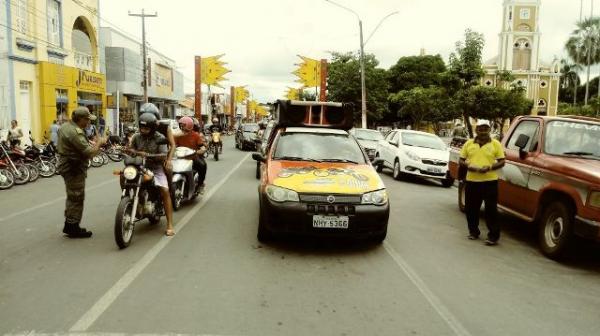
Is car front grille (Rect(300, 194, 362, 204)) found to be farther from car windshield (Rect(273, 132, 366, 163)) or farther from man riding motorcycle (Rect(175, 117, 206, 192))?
man riding motorcycle (Rect(175, 117, 206, 192))

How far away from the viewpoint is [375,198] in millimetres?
6383

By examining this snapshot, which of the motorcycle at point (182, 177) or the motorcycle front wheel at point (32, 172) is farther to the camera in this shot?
the motorcycle front wheel at point (32, 172)

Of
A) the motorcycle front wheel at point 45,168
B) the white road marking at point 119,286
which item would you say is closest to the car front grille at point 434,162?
the white road marking at point 119,286

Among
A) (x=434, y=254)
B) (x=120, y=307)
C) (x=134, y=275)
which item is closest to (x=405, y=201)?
(x=434, y=254)

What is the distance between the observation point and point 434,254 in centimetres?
661

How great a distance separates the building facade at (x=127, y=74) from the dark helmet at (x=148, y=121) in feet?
83.9

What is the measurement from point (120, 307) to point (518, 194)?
5.97m

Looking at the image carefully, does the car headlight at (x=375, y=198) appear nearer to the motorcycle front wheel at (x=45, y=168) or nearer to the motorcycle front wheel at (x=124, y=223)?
the motorcycle front wheel at (x=124, y=223)

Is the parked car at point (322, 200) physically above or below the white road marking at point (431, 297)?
above

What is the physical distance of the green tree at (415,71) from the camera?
61.5m

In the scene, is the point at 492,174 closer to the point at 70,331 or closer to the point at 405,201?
the point at 405,201

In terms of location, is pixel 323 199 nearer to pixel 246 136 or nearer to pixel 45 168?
pixel 45 168

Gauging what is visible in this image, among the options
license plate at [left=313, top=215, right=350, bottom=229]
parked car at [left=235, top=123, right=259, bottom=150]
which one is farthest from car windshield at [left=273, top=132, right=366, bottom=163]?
parked car at [left=235, top=123, right=259, bottom=150]

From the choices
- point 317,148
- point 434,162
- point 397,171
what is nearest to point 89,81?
point 397,171
